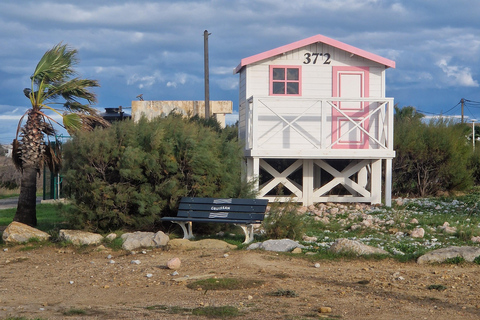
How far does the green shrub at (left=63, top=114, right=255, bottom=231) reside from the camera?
1152 cm

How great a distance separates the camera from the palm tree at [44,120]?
13086mm

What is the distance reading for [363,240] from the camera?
34.8ft

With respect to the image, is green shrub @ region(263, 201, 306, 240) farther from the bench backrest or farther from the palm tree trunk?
the palm tree trunk

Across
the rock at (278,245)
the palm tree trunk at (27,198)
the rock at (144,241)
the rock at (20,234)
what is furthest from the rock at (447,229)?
the palm tree trunk at (27,198)

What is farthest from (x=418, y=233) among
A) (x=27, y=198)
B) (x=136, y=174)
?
(x=27, y=198)

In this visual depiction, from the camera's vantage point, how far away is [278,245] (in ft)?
32.4

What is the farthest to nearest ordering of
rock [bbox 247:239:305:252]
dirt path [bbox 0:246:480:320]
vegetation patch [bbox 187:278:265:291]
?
rock [bbox 247:239:305:252]
vegetation patch [bbox 187:278:265:291]
dirt path [bbox 0:246:480:320]

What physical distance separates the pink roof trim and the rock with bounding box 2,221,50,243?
7.76 meters

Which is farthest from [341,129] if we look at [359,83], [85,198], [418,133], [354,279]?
[354,279]

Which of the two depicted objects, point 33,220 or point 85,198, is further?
point 33,220

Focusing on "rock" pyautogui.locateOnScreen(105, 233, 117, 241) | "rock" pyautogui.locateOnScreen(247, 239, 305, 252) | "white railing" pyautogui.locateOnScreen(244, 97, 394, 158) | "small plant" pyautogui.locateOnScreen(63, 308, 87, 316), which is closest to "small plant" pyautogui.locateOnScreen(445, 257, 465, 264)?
"rock" pyautogui.locateOnScreen(247, 239, 305, 252)

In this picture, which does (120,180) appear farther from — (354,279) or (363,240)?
(354,279)

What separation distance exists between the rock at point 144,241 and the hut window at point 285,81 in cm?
760

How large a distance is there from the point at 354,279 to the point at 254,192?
5.36 metres
